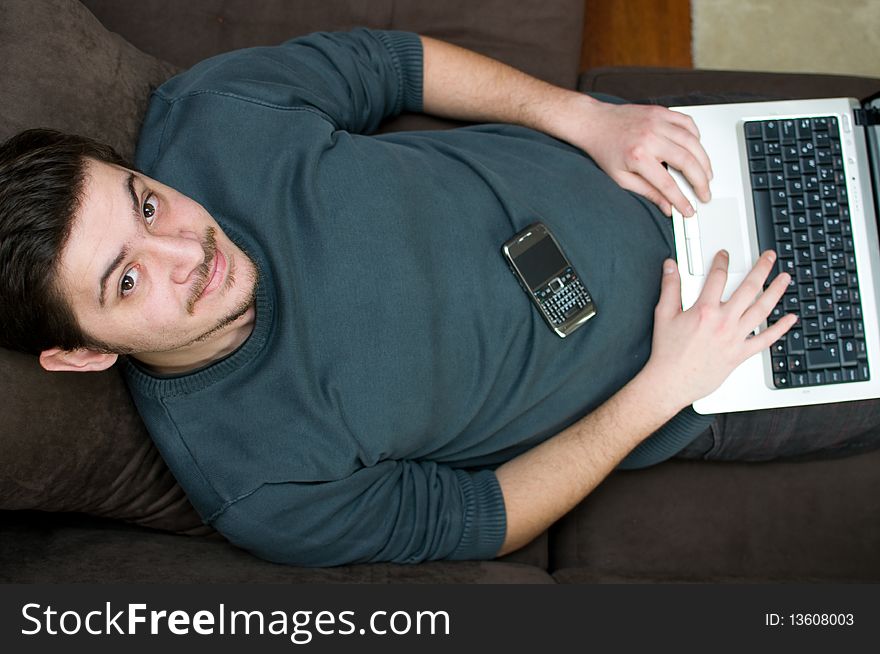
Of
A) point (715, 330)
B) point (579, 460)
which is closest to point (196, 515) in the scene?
point (579, 460)

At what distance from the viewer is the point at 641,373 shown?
1.22 metres

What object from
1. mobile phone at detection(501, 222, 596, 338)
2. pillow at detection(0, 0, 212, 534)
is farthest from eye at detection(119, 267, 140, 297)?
mobile phone at detection(501, 222, 596, 338)

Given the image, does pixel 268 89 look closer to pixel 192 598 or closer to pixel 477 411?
pixel 477 411

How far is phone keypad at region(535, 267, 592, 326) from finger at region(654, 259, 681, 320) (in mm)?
113

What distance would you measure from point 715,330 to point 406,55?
2.13 feet

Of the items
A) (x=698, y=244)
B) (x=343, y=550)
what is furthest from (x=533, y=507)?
(x=698, y=244)

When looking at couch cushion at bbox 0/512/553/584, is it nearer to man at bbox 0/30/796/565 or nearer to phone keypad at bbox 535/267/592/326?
man at bbox 0/30/796/565

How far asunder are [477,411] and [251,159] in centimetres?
48

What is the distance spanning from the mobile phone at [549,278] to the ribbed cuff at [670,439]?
0.75 feet

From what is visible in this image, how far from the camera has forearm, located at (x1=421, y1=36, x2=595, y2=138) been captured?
1.33m

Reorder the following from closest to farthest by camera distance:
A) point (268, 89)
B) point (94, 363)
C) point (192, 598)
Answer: point (192, 598), point (94, 363), point (268, 89)

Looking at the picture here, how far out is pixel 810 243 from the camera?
46.0 inches

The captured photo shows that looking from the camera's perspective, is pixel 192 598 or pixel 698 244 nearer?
pixel 192 598

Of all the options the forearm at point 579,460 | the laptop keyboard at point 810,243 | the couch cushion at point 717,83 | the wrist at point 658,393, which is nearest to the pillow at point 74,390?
the forearm at point 579,460
